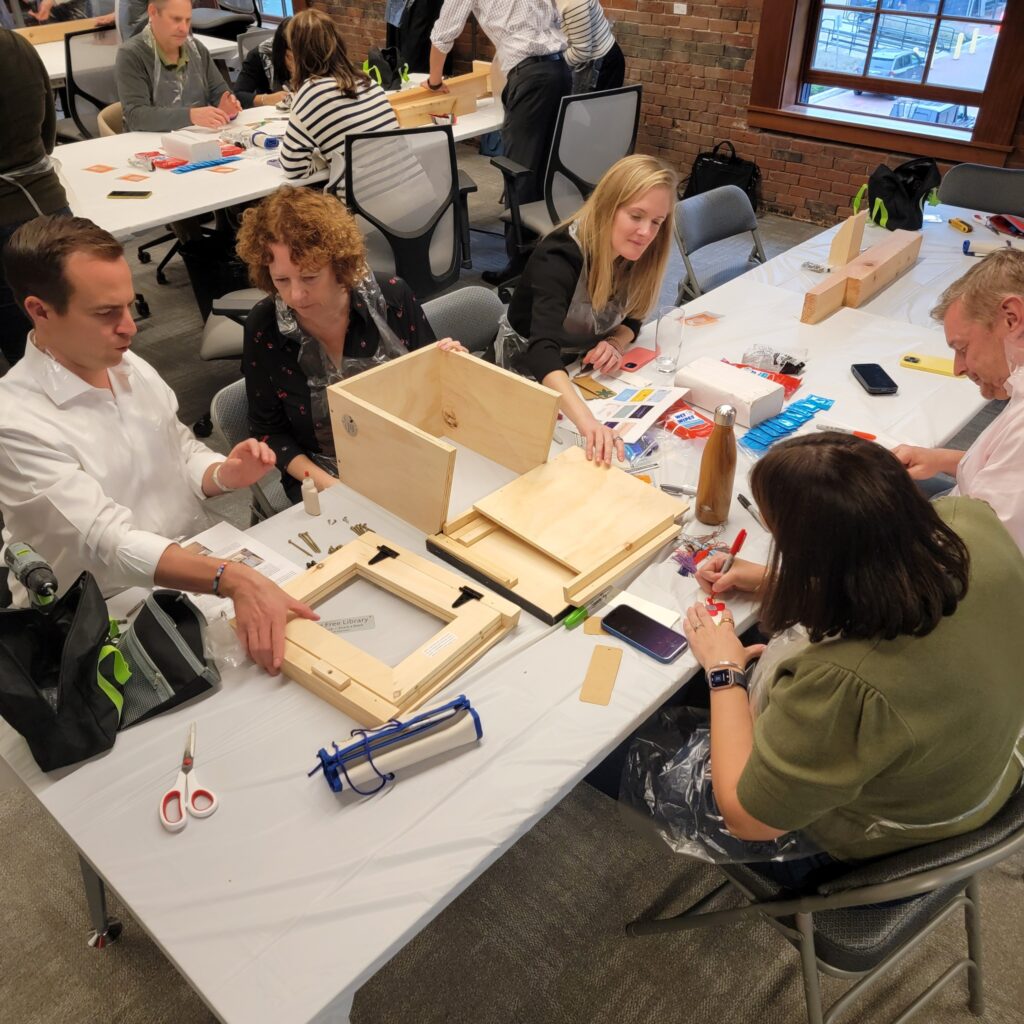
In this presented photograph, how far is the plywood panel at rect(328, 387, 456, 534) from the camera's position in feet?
5.46

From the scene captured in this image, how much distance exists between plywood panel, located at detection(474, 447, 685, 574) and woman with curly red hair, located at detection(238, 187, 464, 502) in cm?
43

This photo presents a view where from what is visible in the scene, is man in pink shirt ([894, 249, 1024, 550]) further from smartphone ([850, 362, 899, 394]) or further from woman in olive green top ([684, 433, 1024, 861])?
woman in olive green top ([684, 433, 1024, 861])

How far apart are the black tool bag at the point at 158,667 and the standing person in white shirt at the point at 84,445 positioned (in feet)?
0.34

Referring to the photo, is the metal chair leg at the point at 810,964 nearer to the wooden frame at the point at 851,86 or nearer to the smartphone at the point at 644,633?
the smartphone at the point at 644,633

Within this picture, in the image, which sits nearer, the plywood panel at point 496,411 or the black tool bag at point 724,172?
the plywood panel at point 496,411

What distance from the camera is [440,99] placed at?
4.52 m

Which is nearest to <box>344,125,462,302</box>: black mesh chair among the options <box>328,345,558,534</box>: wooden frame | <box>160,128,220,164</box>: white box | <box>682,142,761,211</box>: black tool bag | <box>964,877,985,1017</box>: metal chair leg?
<box>160,128,220,164</box>: white box

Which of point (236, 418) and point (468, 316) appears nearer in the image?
point (236, 418)

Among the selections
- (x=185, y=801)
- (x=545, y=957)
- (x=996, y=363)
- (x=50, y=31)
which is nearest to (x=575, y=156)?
(x=996, y=363)

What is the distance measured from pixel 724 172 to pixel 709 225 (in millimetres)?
2504

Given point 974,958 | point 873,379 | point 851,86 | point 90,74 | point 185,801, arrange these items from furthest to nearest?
point 851,86 < point 90,74 < point 873,379 < point 974,958 < point 185,801

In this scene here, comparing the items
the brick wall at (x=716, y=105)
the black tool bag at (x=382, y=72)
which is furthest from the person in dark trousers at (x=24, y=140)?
the brick wall at (x=716, y=105)

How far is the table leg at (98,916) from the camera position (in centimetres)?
172

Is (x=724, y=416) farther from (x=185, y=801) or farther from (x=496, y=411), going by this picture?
(x=185, y=801)
